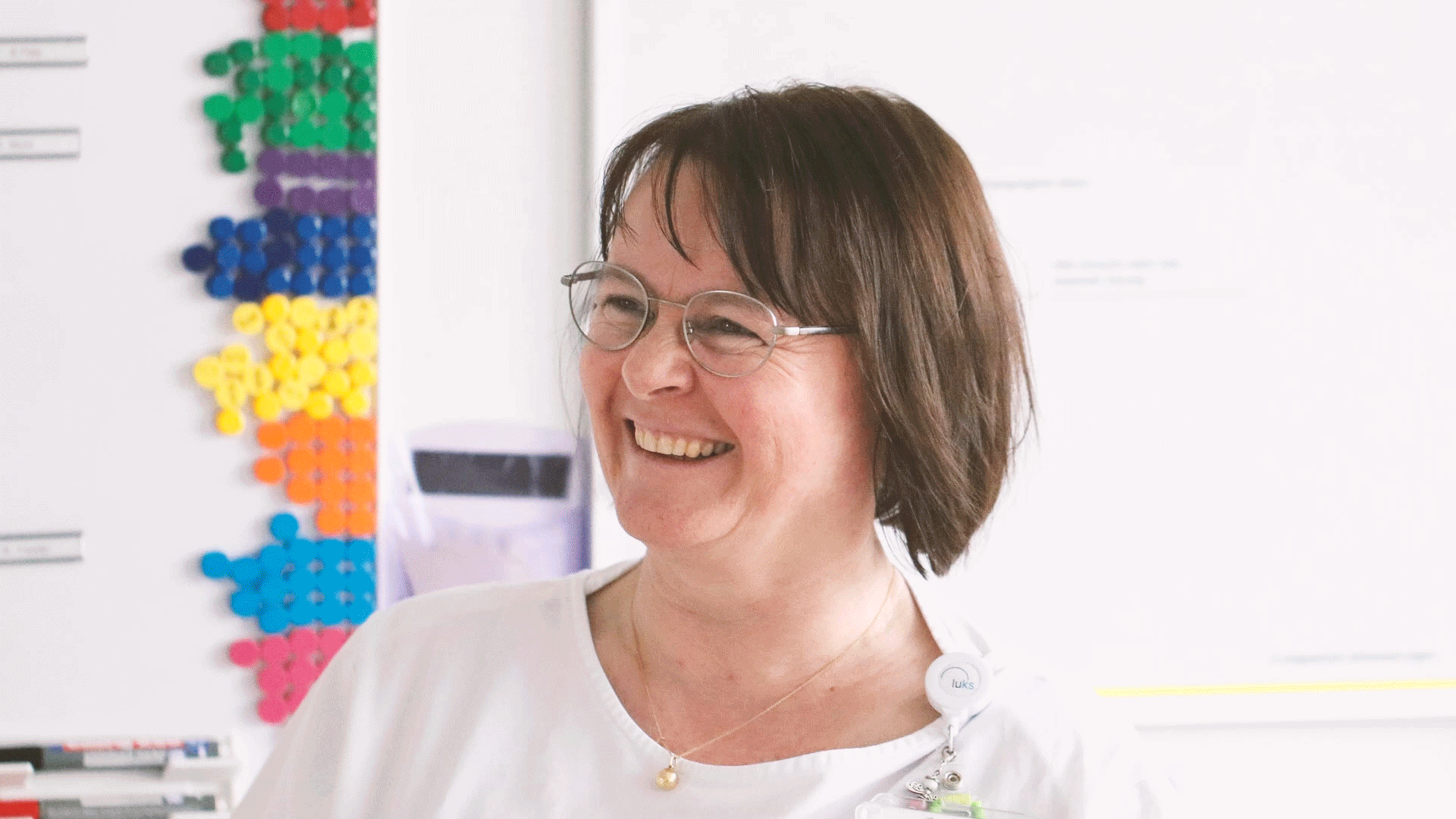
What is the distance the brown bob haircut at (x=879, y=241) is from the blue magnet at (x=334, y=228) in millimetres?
752

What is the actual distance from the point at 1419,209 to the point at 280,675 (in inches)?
77.0

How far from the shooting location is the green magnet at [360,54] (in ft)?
5.82

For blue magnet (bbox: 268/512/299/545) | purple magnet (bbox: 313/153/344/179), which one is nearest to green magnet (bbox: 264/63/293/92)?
purple magnet (bbox: 313/153/344/179)

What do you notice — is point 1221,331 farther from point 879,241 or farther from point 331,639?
point 331,639

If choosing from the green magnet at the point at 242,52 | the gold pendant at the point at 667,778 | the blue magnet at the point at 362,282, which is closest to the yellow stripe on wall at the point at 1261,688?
the gold pendant at the point at 667,778

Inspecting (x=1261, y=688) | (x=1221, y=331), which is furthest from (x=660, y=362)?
(x=1261, y=688)

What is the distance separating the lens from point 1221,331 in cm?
194

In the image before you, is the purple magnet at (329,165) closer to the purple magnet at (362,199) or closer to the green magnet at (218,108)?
the purple magnet at (362,199)

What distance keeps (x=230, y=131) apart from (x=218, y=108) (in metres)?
0.04

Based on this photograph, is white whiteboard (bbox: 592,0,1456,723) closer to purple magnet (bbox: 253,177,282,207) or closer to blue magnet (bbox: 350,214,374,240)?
blue magnet (bbox: 350,214,374,240)

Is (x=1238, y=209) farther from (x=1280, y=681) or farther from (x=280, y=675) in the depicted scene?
(x=280, y=675)

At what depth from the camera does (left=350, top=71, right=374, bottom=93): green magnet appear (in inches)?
69.9

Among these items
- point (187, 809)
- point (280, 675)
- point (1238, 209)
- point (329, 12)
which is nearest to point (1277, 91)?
point (1238, 209)

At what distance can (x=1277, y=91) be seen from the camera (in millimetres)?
1936
